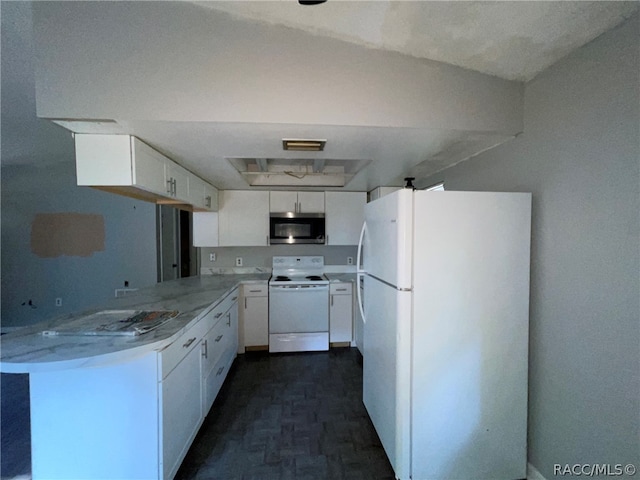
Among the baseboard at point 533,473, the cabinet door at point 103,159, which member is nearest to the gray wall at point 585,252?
the baseboard at point 533,473

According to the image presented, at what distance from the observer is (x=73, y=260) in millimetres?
4223

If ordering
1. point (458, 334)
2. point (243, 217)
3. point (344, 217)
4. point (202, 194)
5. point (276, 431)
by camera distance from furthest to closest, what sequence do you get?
point (344, 217)
point (243, 217)
point (202, 194)
point (276, 431)
point (458, 334)

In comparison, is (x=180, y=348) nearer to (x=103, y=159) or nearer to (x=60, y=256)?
(x=103, y=159)

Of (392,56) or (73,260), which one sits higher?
(392,56)

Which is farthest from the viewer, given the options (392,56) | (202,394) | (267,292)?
(267,292)

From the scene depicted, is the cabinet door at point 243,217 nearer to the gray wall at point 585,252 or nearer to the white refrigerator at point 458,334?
the white refrigerator at point 458,334

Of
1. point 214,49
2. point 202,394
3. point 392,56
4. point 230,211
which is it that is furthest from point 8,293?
point 392,56

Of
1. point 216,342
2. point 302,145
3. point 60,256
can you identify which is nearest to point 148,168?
point 302,145

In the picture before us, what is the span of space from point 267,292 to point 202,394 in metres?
1.47

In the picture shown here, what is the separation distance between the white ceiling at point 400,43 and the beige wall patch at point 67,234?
2.80 meters

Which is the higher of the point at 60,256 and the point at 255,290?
the point at 60,256

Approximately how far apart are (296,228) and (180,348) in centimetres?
224

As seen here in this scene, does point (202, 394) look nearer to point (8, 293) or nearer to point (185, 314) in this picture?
point (185, 314)

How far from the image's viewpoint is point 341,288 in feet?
11.2
